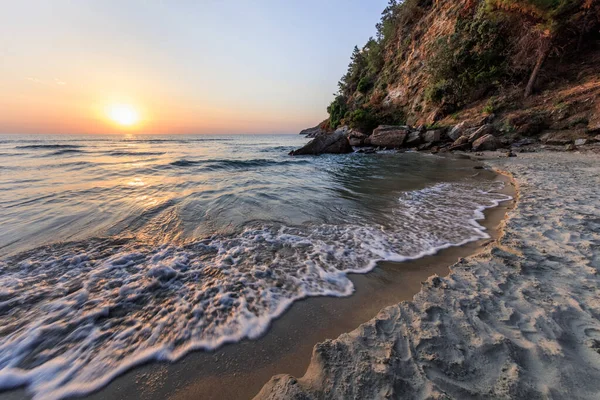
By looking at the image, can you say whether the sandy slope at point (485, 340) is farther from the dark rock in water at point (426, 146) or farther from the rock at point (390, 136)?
the rock at point (390, 136)

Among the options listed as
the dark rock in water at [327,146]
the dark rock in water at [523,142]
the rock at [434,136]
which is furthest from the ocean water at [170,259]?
the dark rock in water at [327,146]

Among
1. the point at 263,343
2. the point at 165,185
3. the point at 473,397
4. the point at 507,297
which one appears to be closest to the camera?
the point at 473,397

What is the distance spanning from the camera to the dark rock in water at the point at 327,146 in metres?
20.6

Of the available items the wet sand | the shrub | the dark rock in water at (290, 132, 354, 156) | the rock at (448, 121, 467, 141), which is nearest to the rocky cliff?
the rock at (448, 121, 467, 141)

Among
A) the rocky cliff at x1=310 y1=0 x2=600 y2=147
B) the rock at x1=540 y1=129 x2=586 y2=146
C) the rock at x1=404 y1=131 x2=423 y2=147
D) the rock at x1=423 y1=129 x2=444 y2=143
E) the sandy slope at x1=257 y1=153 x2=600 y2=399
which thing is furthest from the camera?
the rock at x1=404 y1=131 x2=423 y2=147

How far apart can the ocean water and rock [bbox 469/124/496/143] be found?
10.4m

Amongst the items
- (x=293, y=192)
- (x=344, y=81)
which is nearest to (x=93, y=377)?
(x=293, y=192)

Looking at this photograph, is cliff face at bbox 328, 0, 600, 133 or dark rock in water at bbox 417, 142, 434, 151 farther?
dark rock in water at bbox 417, 142, 434, 151

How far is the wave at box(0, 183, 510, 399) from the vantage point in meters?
1.93

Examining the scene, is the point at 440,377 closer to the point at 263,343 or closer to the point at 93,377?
the point at 263,343

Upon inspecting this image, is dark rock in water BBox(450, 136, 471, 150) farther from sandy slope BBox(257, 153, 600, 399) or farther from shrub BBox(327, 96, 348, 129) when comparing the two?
shrub BBox(327, 96, 348, 129)

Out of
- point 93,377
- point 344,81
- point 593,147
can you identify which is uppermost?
point 344,81

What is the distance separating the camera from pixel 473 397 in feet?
4.39

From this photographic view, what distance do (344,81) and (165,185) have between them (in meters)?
48.5
